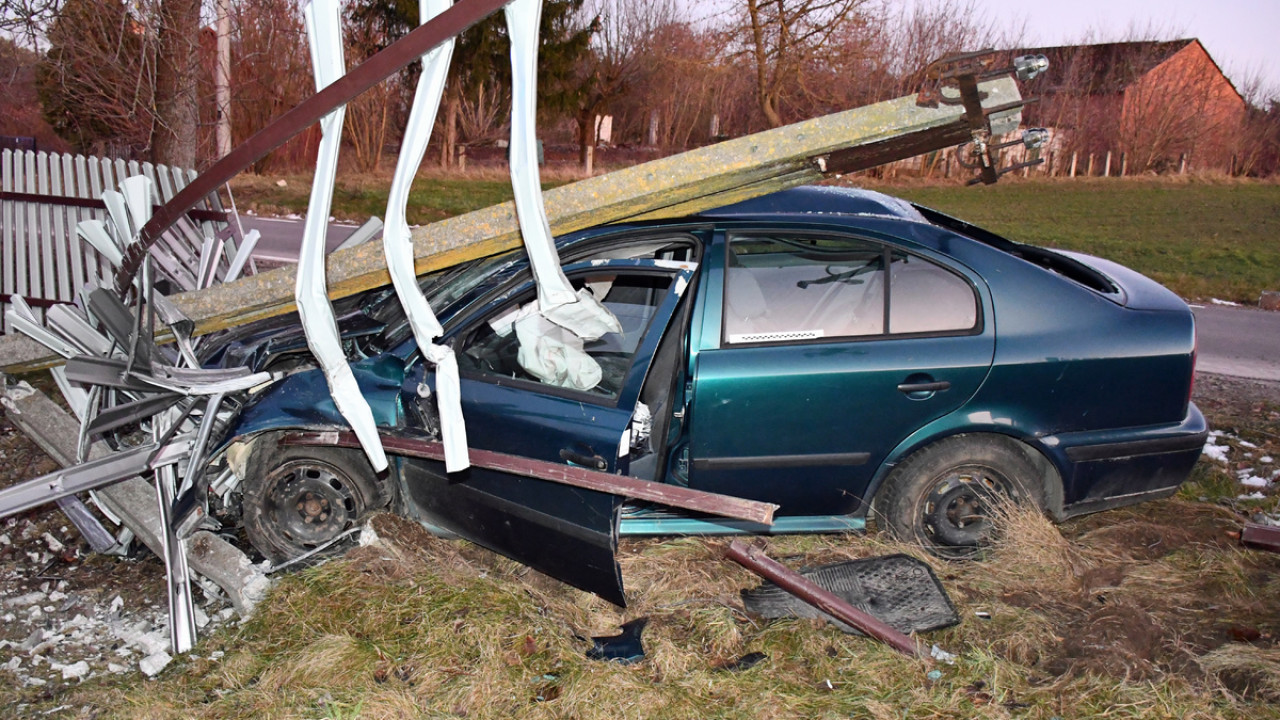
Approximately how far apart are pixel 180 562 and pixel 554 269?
1.98 metres

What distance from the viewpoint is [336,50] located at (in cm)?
334

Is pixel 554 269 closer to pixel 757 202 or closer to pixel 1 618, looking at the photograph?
pixel 757 202

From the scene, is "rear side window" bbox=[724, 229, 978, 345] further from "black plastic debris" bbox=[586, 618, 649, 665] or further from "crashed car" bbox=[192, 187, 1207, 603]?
"black plastic debris" bbox=[586, 618, 649, 665]

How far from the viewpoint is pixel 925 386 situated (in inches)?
146

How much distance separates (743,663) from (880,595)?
67 cm

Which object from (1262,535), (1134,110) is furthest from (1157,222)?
(1262,535)

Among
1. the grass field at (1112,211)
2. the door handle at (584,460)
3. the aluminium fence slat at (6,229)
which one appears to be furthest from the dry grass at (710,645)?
the grass field at (1112,211)

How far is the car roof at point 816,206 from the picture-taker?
3.95 m

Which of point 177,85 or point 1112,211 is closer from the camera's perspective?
point 177,85

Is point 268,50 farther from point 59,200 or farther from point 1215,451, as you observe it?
point 1215,451

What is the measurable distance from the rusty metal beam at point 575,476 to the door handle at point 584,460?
45 mm

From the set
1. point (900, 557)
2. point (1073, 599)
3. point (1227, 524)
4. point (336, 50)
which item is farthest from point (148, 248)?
point (1227, 524)

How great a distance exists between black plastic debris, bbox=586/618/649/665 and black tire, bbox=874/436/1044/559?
4.07ft

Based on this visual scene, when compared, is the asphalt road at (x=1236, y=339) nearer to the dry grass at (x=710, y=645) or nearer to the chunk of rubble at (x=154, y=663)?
the dry grass at (x=710, y=645)
